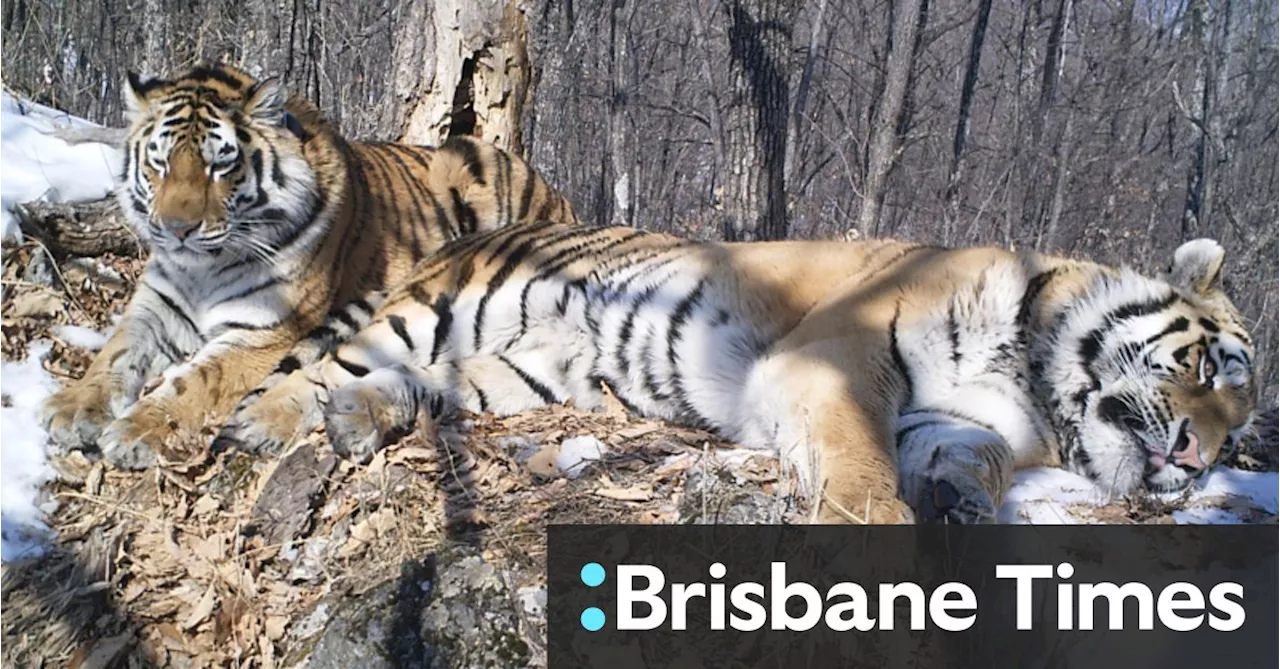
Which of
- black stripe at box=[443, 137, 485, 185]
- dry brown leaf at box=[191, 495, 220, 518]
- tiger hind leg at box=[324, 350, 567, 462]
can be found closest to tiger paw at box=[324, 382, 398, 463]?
tiger hind leg at box=[324, 350, 567, 462]

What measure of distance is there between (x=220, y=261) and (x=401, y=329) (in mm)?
664

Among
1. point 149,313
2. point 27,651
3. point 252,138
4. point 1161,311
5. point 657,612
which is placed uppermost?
point 252,138

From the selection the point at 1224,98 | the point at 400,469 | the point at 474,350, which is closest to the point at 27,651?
the point at 400,469

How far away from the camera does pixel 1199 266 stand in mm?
3348

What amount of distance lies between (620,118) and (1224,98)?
785 centimetres

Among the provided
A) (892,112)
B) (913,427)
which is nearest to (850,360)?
(913,427)

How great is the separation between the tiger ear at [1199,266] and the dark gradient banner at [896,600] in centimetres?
96

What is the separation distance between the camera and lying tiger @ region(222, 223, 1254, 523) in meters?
2.98

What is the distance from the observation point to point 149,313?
371 cm

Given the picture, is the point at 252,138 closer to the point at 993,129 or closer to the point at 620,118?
the point at 620,118

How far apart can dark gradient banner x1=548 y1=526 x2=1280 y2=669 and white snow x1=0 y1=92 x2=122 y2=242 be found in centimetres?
272

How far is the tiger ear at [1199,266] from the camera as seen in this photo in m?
3.33

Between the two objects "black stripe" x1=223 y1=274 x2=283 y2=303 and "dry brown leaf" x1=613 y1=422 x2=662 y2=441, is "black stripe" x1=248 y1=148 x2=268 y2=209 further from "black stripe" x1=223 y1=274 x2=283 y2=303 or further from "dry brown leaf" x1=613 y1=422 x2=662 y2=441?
"dry brown leaf" x1=613 y1=422 x2=662 y2=441

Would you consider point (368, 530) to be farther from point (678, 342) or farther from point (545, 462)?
point (678, 342)
